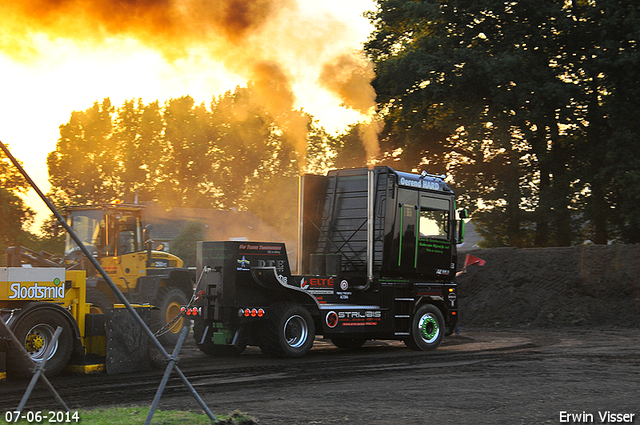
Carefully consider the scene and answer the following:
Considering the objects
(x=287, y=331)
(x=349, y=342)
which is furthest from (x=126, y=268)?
(x=349, y=342)

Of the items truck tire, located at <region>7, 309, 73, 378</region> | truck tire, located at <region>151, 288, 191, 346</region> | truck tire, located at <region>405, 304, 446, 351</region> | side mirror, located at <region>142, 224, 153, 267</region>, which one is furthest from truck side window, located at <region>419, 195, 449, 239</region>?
truck tire, located at <region>7, 309, 73, 378</region>

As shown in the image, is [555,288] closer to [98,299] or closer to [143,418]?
[98,299]

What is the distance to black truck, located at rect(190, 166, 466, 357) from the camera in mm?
13758

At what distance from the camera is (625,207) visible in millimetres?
25625

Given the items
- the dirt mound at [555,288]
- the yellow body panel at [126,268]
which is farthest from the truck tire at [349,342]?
the dirt mound at [555,288]

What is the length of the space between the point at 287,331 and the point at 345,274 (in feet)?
7.68

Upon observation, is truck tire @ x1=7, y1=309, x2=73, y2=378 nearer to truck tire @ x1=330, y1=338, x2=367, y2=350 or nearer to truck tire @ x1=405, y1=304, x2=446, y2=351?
truck tire @ x1=330, y1=338, x2=367, y2=350

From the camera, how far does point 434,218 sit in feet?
53.5

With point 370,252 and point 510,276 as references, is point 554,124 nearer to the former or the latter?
point 510,276

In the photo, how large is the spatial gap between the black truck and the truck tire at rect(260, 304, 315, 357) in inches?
0.8

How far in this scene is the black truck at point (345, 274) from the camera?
45.1 ft

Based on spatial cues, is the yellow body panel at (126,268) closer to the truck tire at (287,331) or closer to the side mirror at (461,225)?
the truck tire at (287,331)

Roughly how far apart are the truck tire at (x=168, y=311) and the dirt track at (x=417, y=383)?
1.56 ft

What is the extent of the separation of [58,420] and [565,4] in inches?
996
